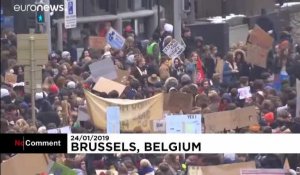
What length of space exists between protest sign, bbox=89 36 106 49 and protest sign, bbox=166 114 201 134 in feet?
1.67

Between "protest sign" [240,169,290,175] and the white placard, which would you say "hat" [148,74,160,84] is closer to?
the white placard

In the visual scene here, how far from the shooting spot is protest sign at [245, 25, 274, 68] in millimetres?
4578

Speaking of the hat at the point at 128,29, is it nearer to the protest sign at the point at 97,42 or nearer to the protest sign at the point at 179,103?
the protest sign at the point at 97,42

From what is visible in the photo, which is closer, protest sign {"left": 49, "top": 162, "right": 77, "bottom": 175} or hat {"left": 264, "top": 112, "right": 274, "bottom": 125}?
hat {"left": 264, "top": 112, "right": 274, "bottom": 125}

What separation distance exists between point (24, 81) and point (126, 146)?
2.07 ft

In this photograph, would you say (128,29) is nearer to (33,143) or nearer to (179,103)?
(179,103)

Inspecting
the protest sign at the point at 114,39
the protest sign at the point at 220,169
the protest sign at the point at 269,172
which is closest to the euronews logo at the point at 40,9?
the protest sign at the point at 114,39

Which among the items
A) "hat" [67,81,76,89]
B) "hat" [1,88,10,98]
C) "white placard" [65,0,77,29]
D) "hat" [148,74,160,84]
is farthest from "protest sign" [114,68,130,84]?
"hat" [1,88,10,98]

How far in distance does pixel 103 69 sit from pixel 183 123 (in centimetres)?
51

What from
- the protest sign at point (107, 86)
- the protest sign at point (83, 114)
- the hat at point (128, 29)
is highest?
the hat at point (128, 29)

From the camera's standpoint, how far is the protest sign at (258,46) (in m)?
4.58

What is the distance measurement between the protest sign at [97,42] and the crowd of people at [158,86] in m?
0.02

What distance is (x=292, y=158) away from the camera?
180 inches

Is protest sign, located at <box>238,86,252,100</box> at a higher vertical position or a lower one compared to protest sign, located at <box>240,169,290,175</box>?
higher
